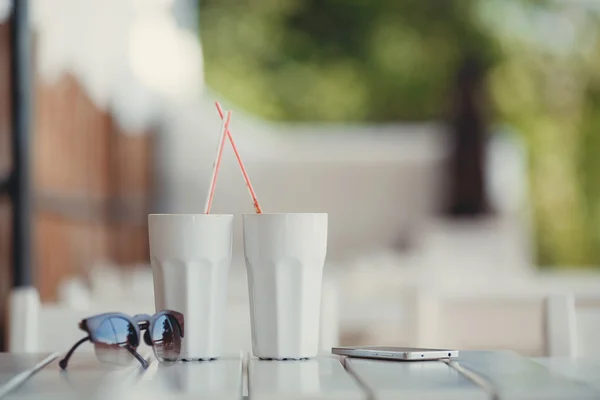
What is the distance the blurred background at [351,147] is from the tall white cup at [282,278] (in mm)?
460

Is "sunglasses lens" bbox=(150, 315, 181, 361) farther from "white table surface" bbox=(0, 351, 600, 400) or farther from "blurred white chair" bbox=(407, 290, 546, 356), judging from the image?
"blurred white chair" bbox=(407, 290, 546, 356)

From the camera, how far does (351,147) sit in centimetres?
681

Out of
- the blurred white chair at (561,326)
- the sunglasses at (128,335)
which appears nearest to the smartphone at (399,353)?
the sunglasses at (128,335)

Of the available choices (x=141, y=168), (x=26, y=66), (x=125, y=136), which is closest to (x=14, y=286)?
(x=26, y=66)

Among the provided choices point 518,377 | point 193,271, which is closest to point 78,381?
point 193,271

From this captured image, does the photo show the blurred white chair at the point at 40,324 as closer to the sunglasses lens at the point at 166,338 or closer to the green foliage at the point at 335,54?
the sunglasses lens at the point at 166,338

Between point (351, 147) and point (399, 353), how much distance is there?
18.2 feet

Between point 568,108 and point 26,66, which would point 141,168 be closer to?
point 26,66

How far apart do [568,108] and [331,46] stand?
3.19 meters

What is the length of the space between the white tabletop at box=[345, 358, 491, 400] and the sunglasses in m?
0.22

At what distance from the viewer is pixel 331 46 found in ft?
39.4

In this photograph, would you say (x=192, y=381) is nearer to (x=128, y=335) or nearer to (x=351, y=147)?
(x=128, y=335)

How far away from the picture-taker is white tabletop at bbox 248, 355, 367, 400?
102 centimetres

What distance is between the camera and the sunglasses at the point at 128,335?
1.21 meters
